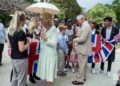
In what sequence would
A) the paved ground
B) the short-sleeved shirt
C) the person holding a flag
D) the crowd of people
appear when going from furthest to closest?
the person holding a flag
the paved ground
the crowd of people
the short-sleeved shirt

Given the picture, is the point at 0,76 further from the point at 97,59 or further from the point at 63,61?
the point at 97,59

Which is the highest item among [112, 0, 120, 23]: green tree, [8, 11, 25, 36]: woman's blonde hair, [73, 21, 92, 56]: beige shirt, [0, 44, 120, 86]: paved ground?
[8, 11, 25, 36]: woman's blonde hair

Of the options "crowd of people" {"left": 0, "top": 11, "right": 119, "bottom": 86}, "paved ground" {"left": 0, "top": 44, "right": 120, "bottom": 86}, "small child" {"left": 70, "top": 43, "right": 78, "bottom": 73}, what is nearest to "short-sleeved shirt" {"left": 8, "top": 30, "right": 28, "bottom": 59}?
"crowd of people" {"left": 0, "top": 11, "right": 119, "bottom": 86}

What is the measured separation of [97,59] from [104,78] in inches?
34.5

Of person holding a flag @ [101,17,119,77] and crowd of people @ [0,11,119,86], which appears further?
person holding a flag @ [101,17,119,77]

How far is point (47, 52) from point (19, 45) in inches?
47.7

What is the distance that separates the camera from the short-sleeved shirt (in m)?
6.73

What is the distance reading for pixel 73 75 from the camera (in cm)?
1022

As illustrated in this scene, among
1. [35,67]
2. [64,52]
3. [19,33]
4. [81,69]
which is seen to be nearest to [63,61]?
[64,52]

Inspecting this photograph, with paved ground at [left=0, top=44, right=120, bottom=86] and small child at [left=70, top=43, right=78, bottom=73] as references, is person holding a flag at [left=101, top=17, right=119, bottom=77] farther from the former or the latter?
small child at [left=70, top=43, right=78, bottom=73]

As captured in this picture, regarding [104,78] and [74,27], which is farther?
[74,27]

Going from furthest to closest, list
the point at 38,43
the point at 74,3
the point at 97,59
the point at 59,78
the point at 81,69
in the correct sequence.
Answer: the point at 74,3, the point at 97,59, the point at 59,78, the point at 81,69, the point at 38,43

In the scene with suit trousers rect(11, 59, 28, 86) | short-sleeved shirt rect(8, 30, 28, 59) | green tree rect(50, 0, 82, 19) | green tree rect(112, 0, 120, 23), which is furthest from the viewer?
green tree rect(112, 0, 120, 23)

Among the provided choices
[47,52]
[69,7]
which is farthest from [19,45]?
[69,7]
